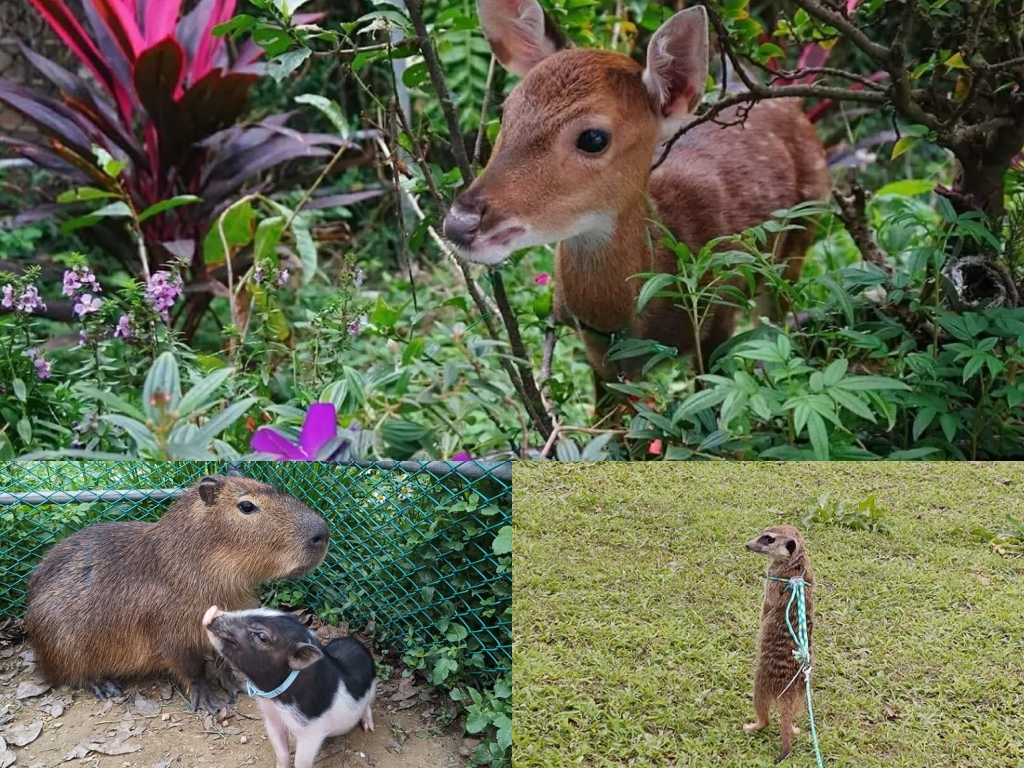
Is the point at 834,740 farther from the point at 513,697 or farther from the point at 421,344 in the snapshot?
the point at 421,344

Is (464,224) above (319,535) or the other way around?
above

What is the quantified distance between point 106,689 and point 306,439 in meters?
0.65

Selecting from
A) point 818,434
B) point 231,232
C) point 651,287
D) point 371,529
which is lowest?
point 371,529

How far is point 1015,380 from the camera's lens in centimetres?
219

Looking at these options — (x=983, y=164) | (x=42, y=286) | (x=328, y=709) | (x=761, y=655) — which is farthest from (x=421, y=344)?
(x=42, y=286)

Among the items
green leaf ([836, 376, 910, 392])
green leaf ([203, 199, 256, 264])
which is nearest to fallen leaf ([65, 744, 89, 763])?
green leaf ([836, 376, 910, 392])

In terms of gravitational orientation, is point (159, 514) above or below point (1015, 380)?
above

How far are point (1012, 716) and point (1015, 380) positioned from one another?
0.81 meters

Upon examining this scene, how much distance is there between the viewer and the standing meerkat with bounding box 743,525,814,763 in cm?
172

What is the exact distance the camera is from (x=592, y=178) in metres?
2.15

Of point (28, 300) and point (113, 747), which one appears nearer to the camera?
point (113, 747)

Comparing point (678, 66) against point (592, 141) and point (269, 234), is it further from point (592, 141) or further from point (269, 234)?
point (269, 234)

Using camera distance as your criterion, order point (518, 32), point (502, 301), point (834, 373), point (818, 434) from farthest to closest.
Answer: point (502, 301)
point (518, 32)
point (834, 373)
point (818, 434)

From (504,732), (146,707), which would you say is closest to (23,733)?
(146,707)
